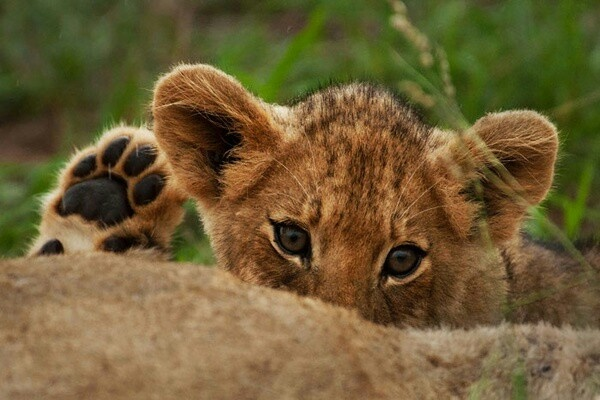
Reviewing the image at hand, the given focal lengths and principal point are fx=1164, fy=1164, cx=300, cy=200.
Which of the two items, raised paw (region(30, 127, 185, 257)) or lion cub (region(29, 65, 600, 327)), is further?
raised paw (region(30, 127, 185, 257))

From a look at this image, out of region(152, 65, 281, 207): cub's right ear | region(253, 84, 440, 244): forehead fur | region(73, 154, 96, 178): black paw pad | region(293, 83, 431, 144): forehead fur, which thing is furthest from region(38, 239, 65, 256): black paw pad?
region(293, 83, 431, 144): forehead fur

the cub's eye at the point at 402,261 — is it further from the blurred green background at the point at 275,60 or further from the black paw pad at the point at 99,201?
the blurred green background at the point at 275,60

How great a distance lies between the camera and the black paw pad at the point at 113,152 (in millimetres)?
3893

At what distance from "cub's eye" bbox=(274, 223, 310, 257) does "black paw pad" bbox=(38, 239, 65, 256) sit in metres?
0.79

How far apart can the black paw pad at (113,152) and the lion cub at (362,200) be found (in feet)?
0.07

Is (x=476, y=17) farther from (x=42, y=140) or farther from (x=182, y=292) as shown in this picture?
(x=182, y=292)

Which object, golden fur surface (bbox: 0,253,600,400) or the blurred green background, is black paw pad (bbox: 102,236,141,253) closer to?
the blurred green background

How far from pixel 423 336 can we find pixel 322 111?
1.65 metres

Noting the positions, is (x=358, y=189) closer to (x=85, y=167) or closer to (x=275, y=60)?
(x=85, y=167)

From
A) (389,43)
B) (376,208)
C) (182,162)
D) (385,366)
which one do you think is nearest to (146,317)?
(385,366)

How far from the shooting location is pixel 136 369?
1.84 m

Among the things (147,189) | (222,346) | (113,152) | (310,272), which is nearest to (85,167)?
(113,152)

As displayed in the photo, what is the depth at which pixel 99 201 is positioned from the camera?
3.83 m

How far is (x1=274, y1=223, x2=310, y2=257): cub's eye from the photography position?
330 cm
